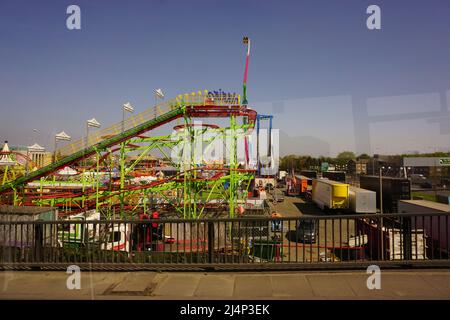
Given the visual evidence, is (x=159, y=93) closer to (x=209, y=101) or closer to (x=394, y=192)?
(x=209, y=101)

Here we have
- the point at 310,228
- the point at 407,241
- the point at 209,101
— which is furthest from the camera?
the point at 209,101

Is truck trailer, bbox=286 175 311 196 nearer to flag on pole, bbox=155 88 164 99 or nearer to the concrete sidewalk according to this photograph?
flag on pole, bbox=155 88 164 99

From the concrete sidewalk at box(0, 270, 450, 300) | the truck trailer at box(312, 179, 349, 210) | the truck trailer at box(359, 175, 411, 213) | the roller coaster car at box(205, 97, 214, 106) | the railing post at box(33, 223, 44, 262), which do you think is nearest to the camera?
the concrete sidewalk at box(0, 270, 450, 300)

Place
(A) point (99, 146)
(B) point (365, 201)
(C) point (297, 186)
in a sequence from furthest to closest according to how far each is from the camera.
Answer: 1. (C) point (297, 186)
2. (B) point (365, 201)
3. (A) point (99, 146)

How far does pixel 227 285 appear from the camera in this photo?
5.01m

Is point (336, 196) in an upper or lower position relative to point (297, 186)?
upper

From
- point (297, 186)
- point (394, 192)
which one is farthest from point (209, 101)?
point (297, 186)

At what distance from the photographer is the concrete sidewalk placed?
182 inches

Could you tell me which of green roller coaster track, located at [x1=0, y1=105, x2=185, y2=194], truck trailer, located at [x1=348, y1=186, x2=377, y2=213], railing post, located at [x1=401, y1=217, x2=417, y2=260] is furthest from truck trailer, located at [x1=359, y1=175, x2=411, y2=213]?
railing post, located at [x1=401, y1=217, x2=417, y2=260]
